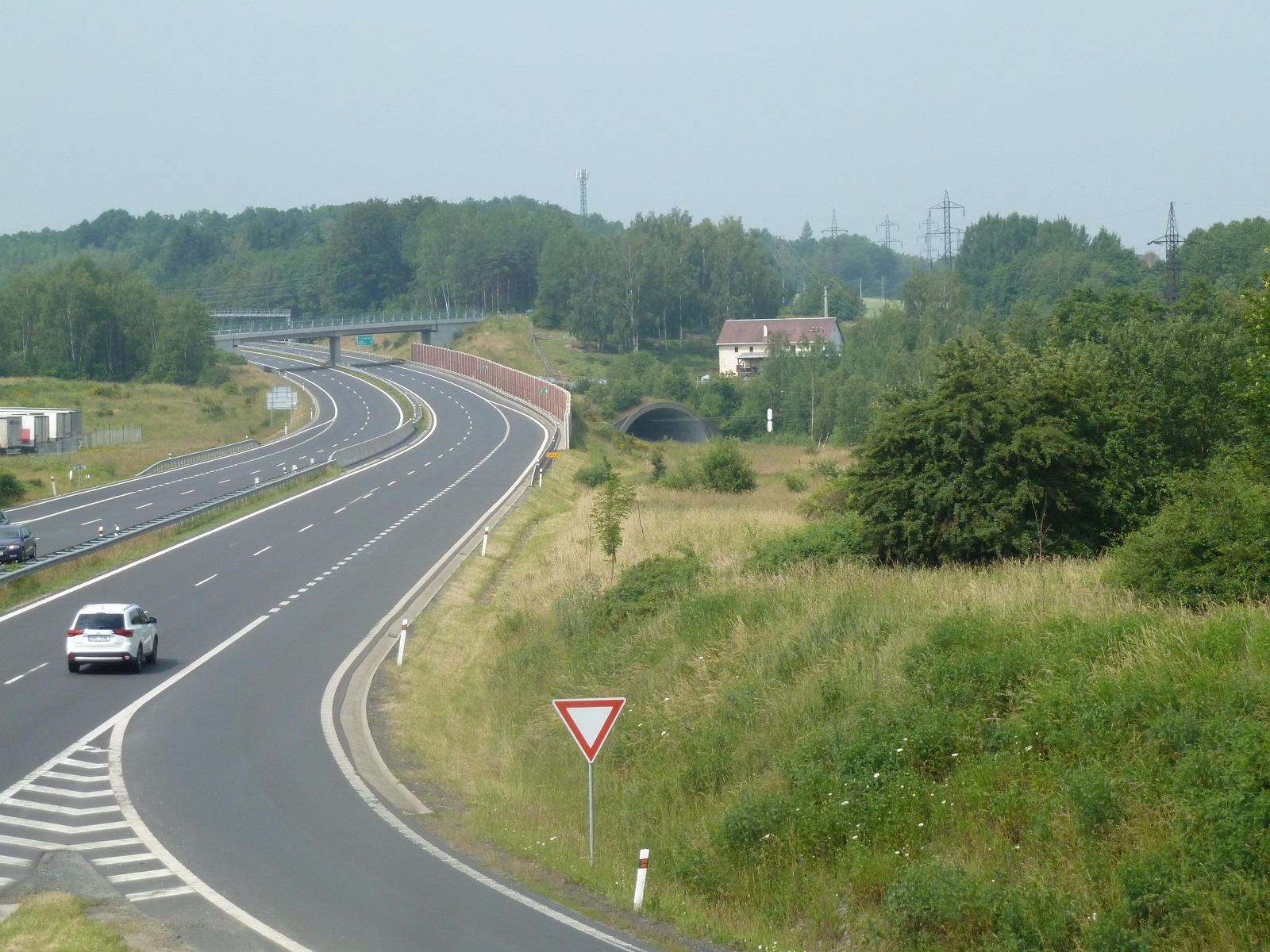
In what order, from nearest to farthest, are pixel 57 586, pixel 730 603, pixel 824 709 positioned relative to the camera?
pixel 824 709
pixel 730 603
pixel 57 586

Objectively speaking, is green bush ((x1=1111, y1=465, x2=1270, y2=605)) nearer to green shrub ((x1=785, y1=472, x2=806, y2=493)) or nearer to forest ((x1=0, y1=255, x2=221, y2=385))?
green shrub ((x1=785, y1=472, x2=806, y2=493))

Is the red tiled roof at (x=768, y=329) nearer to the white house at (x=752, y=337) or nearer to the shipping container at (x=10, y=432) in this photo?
the white house at (x=752, y=337)

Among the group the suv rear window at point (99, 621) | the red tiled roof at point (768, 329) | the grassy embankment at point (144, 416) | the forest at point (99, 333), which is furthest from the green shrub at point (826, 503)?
the red tiled roof at point (768, 329)

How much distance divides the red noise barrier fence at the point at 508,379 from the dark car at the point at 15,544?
4191 centimetres

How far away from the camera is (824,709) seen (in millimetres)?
15391

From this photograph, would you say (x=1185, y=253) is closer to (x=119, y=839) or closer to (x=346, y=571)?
(x=346, y=571)

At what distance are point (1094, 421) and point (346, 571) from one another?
22320 mm

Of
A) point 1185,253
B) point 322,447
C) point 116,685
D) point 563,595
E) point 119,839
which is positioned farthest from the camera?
point 1185,253

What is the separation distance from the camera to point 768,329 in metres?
147

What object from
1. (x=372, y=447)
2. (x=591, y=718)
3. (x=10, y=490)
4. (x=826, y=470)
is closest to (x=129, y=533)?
(x=10, y=490)

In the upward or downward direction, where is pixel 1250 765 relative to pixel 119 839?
upward

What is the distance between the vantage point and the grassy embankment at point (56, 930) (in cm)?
1038

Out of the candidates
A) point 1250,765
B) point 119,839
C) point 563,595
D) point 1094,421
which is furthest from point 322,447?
point 1250,765

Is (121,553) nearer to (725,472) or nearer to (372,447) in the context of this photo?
(725,472)
